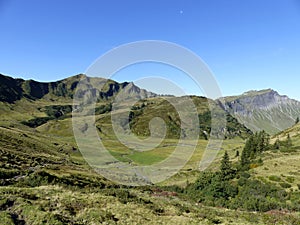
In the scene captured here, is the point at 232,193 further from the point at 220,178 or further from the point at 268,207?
the point at 268,207

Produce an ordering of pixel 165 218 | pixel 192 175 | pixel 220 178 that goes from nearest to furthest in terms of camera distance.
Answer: pixel 165 218
pixel 220 178
pixel 192 175

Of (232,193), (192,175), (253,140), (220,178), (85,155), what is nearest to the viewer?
(232,193)

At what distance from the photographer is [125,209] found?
2316 cm

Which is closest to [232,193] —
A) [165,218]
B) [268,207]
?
[268,207]

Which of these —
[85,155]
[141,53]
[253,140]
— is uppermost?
[141,53]

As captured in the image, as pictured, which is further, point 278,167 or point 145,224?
point 278,167

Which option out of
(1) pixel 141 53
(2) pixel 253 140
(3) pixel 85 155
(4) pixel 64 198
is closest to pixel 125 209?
(4) pixel 64 198

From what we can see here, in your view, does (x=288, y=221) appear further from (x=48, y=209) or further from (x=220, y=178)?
(x=220, y=178)

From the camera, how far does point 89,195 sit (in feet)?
85.7

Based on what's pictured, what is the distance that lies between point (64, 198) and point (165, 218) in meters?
8.71

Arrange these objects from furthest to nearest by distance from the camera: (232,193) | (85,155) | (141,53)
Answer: (85,155), (232,193), (141,53)

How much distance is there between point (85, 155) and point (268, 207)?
9688 centimetres

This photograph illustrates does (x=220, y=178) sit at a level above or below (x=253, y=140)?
below

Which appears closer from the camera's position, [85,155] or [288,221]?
[288,221]
